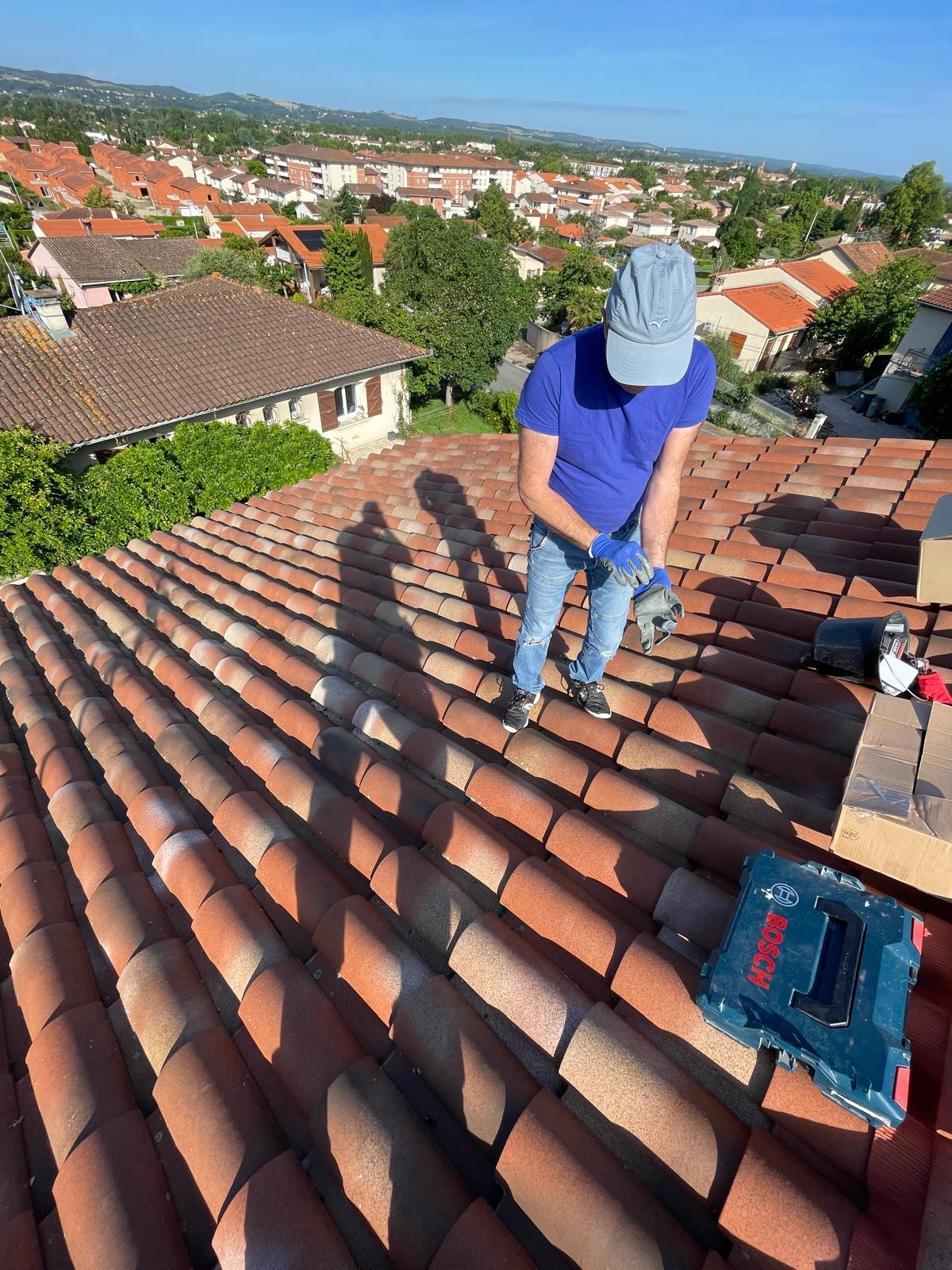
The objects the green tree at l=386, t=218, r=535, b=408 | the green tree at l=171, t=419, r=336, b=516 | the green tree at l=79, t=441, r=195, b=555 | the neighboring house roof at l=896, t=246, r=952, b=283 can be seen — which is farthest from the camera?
the neighboring house roof at l=896, t=246, r=952, b=283

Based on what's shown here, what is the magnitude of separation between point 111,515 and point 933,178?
7969cm

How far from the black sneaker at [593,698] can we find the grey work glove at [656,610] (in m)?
0.60

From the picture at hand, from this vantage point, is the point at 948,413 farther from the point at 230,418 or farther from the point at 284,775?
the point at 284,775

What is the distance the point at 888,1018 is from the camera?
1.33m

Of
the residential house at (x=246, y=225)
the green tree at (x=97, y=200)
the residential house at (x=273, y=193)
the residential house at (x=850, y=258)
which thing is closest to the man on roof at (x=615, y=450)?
the residential house at (x=850, y=258)

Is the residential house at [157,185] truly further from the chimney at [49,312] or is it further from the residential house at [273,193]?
the chimney at [49,312]

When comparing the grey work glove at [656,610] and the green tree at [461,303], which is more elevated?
the grey work glove at [656,610]

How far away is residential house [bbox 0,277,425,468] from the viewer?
1173 cm

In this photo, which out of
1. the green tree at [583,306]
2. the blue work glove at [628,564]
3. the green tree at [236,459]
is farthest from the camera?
the green tree at [583,306]

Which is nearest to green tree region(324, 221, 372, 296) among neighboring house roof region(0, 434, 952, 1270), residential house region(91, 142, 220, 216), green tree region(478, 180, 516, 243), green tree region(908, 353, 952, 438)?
green tree region(908, 353, 952, 438)

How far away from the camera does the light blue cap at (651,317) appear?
6.02 ft

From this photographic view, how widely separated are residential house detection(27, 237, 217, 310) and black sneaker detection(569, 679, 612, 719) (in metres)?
41.3

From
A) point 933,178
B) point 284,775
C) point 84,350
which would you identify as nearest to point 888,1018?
point 284,775

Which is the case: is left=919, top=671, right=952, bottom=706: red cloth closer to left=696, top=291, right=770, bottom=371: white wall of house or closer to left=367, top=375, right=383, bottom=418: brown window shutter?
left=367, top=375, right=383, bottom=418: brown window shutter
